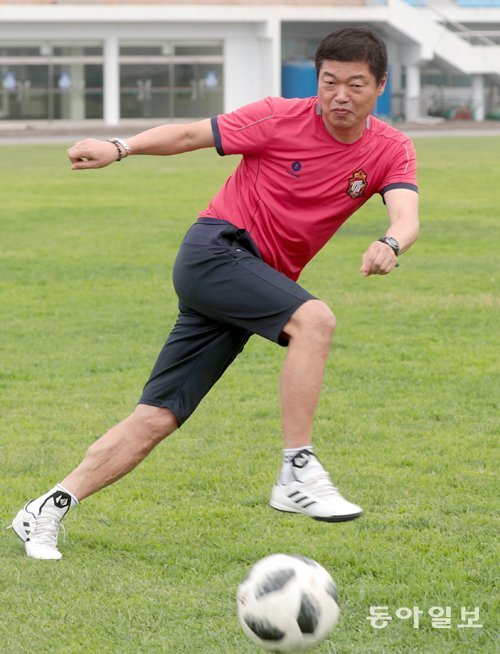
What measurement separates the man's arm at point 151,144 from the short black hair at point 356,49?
61cm

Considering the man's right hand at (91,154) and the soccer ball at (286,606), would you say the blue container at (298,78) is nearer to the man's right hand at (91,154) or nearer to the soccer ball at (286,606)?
the man's right hand at (91,154)

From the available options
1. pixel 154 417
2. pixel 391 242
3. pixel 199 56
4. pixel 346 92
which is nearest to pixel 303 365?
pixel 391 242

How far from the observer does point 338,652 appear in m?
4.50

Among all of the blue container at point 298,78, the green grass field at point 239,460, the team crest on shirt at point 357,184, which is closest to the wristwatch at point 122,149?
the team crest on shirt at point 357,184

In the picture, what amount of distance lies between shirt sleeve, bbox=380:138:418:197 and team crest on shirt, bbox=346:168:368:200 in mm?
116

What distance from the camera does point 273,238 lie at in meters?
5.41

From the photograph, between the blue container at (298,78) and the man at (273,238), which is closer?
the man at (273,238)

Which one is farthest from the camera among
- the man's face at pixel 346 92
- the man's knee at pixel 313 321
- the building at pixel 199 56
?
the building at pixel 199 56

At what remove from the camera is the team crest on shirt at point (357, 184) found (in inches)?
212

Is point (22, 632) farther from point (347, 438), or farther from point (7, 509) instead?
point (347, 438)

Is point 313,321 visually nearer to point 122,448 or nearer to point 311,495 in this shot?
point 311,495

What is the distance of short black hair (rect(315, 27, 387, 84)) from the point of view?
5.17 m

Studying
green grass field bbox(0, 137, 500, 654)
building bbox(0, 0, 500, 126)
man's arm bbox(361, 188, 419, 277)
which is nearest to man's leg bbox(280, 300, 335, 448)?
man's arm bbox(361, 188, 419, 277)

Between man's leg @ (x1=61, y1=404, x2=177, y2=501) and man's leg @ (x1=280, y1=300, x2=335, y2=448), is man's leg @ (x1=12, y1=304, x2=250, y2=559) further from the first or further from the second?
man's leg @ (x1=280, y1=300, x2=335, y2=448)
